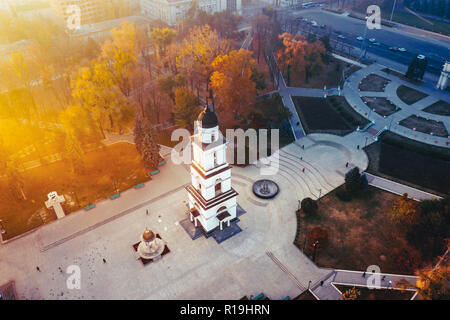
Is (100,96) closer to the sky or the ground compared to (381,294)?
closer to the sky

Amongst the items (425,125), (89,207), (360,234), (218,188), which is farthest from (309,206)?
(425,125)

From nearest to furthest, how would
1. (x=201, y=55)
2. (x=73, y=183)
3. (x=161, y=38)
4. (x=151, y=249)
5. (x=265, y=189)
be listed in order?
(x=151, y=249)
(x=265, y=189)
(x=73, y=183)
(x=201, y=55)
(x=161, y=38)

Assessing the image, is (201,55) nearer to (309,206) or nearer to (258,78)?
(258,78)

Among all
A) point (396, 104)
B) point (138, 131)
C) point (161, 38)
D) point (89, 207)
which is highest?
point (161, 38)

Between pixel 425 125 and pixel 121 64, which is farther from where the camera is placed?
pixel 425 125

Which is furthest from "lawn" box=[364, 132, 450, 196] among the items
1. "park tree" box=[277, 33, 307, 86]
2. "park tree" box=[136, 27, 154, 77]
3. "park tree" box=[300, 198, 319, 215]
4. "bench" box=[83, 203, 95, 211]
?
"park tree" box=[136, 27, 154, 77]

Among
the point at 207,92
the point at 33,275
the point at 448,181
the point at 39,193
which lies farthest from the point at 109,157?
the point at 448,181

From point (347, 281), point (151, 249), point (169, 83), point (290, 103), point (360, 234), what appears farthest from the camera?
point (290, 103)

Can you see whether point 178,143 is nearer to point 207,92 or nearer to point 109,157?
point 109,157
